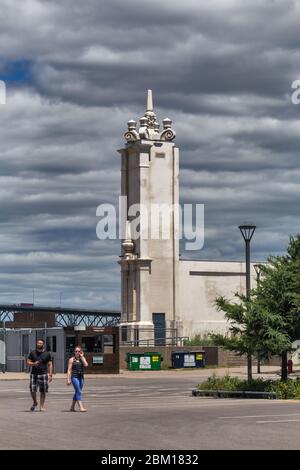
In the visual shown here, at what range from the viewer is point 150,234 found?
8050 centimetres

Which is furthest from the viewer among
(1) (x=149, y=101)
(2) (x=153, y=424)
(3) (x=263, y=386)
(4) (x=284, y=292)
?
(1) (x=149, y=101)

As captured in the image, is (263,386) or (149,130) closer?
(263,386)

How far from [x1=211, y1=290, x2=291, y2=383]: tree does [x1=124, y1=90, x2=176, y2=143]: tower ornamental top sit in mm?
47587

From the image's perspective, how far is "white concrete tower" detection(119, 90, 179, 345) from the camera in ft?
263

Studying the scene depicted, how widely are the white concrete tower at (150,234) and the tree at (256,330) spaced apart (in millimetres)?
45317

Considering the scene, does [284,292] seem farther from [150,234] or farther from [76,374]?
[150,234]

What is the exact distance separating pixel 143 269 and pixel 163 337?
5.80 metres

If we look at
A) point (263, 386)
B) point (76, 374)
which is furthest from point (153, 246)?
point (76, 374)

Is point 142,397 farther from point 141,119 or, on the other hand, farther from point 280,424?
point 141,119

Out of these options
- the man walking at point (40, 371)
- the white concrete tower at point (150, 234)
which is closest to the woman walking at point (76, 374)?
the man walking at point (40, 371)

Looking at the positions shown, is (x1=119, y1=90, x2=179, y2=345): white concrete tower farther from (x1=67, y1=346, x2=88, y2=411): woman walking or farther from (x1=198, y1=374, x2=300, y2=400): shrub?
(x1=67, y1=346, x2=88, y2=411): woman walking

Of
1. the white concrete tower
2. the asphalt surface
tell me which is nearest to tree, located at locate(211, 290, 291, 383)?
the asphalt surface

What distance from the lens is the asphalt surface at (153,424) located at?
17719mm

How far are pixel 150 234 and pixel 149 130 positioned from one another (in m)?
8.45
